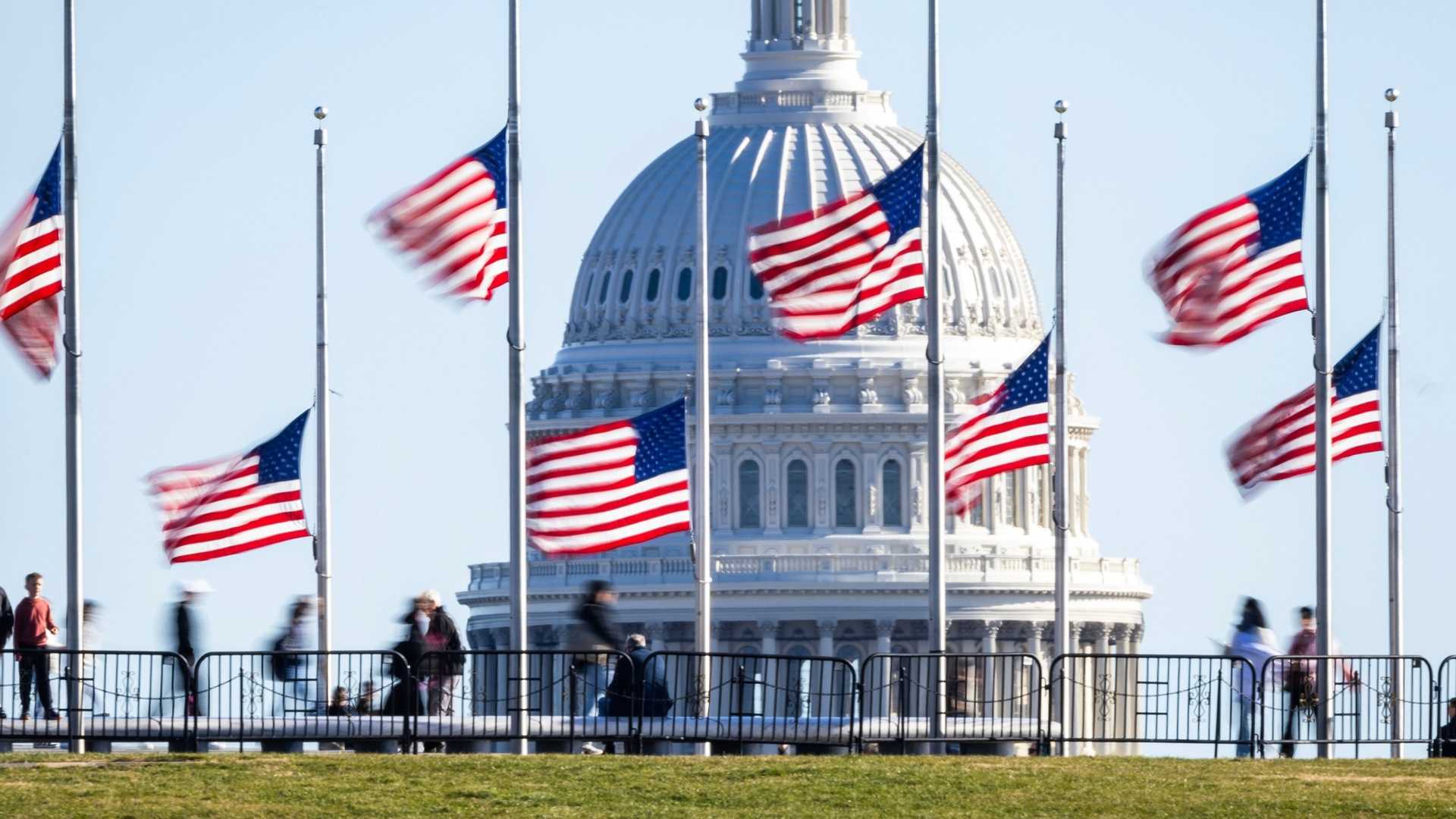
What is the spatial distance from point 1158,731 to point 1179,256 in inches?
245

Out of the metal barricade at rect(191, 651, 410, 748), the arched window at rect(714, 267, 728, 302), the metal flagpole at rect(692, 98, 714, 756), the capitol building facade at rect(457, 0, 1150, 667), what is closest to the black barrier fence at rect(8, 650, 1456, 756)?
the metal barricade at rect(191, 651, 410, 748)

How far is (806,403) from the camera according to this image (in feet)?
584

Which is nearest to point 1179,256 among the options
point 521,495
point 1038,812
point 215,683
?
point 521,495

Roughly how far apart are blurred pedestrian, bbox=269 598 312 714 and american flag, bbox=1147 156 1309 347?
12076 mm

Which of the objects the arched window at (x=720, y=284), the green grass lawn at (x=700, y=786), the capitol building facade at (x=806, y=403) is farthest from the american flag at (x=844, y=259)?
the arched window at (x=720, y=284)

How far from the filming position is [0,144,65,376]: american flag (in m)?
67.6

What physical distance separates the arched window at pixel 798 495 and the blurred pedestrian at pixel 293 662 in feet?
322

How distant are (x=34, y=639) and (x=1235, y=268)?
646 inches

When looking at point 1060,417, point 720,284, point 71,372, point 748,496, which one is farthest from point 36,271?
point 720,284

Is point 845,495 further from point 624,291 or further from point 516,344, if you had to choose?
point 516,344

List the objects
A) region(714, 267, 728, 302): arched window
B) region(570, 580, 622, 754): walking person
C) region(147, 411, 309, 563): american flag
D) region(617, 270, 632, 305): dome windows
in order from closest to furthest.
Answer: region(570, 580, 622, 754): walking person
region(147, 411, 309, 563): american flag
region(714, 267, 728, 302): arched window
region(617, 270, 632, 305): dome windows

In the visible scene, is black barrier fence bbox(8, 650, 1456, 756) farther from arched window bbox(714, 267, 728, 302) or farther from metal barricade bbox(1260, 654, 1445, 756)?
arched window bbox(714, 267, 728, 302)

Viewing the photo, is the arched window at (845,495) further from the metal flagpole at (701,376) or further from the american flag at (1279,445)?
the american flag at (1279,445)

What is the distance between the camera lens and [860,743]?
61219 millimetres
